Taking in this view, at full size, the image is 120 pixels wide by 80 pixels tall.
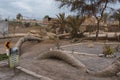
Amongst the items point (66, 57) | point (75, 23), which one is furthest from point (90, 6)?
point (66, 57)

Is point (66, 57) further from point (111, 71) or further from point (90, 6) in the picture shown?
point (90, 6)

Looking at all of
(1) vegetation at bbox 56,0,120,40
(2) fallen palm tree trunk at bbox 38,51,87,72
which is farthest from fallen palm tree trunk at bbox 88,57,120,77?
(1) vegetation at bbox 56,0,120,40

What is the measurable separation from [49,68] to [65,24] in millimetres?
15894

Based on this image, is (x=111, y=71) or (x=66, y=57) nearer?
(x=111, y=71)

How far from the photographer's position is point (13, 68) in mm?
11852

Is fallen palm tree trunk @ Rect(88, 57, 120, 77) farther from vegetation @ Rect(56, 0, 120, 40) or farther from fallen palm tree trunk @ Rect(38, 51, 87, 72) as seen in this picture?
vegetation @ Rect(56, 0, 120, 40)

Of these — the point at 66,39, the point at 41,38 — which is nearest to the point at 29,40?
the point at 41,38

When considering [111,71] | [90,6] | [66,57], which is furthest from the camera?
[90,6]

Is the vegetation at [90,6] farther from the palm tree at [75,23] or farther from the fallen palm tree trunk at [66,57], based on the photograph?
the fallen palm tree trunk at [66,57]


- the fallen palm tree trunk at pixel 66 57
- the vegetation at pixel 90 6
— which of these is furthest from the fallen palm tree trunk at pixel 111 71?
the vegetation at pixel 90 6

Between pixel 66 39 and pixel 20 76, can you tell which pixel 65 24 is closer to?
pixel 66 39

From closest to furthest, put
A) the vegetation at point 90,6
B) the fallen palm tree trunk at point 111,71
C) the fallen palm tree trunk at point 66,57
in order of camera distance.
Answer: the fallen palm tree trunk at point 111,71 → the fallen palm tree trunk at point 66,57 → the vegetation at point 90,6

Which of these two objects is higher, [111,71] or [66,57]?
[66,57]

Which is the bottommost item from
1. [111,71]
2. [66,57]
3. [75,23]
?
[111,71]
